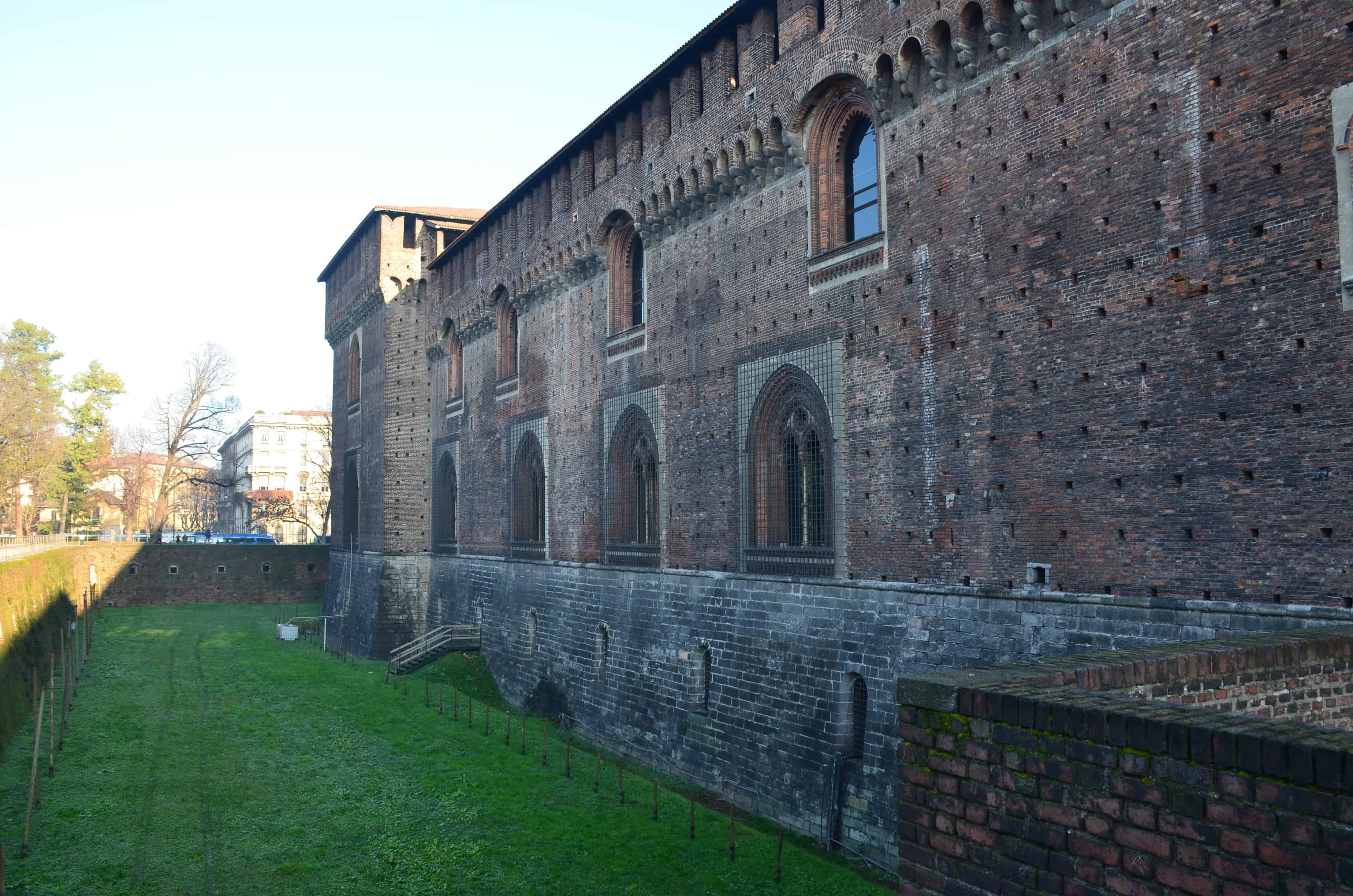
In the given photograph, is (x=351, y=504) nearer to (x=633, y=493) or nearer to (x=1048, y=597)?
(x=633, y=493)

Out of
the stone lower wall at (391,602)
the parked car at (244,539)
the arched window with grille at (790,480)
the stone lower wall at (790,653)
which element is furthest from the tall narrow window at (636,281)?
the parked car at (244,539)

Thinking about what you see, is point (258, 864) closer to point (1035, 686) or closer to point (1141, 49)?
point (1035, 686)

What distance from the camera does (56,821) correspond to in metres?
14.0

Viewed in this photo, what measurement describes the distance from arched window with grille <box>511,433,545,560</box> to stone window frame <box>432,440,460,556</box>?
464 centimetres

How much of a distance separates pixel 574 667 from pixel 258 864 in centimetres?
1020

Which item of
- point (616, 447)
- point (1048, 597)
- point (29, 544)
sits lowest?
point (1048, 597)

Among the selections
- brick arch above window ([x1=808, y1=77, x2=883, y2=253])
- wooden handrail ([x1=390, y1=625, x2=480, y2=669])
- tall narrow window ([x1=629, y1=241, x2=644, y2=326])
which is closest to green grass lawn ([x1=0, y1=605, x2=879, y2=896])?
wooden handrail ([x1=390, y1=625, x2=480, y2=669])

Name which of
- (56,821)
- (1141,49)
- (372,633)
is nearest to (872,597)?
(1141,49)

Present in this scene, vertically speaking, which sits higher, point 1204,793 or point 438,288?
point 438,288

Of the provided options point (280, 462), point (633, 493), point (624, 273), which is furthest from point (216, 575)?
point (280, 462)

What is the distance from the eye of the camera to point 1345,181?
9008 millimetres

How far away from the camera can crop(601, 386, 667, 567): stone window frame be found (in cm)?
1962

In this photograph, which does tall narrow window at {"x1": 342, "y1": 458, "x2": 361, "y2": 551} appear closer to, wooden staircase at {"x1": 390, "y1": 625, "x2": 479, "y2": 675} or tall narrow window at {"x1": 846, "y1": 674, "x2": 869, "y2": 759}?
wooden staircase at {"x1": 390, "y1": 625, "x2": 479, "y2": 675}

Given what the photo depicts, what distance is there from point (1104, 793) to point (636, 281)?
18744mm
